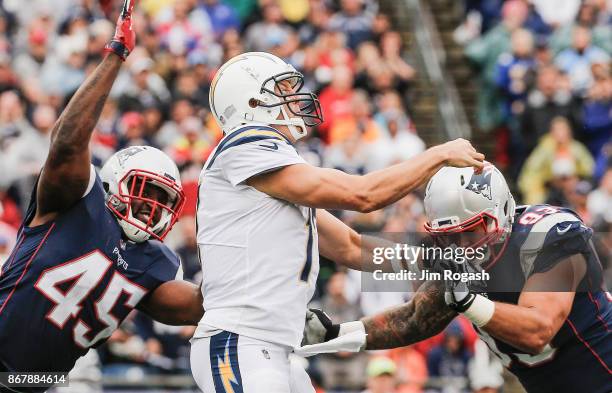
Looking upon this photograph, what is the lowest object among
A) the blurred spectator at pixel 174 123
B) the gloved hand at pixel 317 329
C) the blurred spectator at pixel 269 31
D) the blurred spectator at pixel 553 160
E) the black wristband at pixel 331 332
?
the blurred spectator at pixel 553 160

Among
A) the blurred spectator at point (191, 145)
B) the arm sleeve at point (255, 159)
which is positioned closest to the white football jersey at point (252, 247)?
the arm sleeve at point (255, 159)

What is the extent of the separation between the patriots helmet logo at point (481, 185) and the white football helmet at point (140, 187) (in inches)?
56.8

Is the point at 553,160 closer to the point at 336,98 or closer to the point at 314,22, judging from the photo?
the point at 336,98

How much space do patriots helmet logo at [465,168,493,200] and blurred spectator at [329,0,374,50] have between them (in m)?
8.36

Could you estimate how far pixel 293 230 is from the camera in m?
5.38

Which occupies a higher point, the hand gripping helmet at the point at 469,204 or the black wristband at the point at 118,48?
the black wristband at the point at 118,48

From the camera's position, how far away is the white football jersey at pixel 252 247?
5.27 m

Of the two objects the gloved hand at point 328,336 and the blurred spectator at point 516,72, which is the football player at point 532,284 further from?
the blurred spectator at point 516,72

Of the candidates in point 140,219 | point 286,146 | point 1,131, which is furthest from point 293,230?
point 1,131

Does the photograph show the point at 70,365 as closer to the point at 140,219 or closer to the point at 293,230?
the point at 140,219

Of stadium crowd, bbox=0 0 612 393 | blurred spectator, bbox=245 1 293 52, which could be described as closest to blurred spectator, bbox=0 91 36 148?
stadium crowd, bbox=0 0 612 393

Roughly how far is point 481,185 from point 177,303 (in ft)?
5.29

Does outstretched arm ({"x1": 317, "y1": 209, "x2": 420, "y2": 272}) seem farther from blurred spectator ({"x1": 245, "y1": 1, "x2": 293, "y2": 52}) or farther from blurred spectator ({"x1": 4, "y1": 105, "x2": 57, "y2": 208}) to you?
blurred spectator ({"x1": 245, "y1": 1, "x2": 293, "y2": 52})

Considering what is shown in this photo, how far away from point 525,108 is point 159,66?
3.90m
